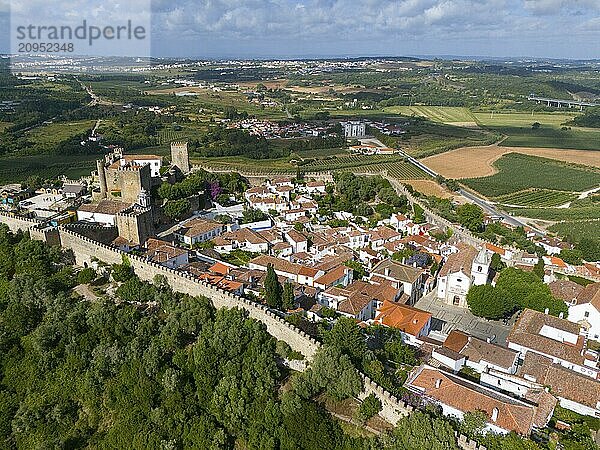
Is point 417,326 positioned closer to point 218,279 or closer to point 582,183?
point 218,279

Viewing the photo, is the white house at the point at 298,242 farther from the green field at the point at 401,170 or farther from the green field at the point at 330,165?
the green field at the point at 401,170

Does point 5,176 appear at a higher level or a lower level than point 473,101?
lower

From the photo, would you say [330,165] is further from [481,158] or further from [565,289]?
[565,289]

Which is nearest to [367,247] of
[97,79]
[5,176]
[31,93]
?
[5,176]

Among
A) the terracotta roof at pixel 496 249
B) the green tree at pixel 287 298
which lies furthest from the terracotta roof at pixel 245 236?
the terracotta roof at pixel 496 249

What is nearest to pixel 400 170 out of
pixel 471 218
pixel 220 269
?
pixel 471 218

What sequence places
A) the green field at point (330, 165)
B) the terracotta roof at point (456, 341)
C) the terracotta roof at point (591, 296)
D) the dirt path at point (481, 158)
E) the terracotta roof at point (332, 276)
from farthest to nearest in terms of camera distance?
the dirt path at point (481, 158) → the green field at point (330, 165) → the terracotta roof at point (332, 276) → the terracotta roof at point (591, 296) → the terracotta roof at point (456, 341)
